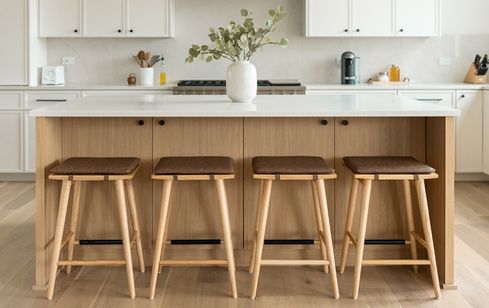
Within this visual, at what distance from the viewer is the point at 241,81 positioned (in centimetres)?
391

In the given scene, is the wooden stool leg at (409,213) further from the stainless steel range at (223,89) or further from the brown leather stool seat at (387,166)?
the stainless steel range at (223,89)

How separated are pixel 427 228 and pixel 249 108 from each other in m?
1.03

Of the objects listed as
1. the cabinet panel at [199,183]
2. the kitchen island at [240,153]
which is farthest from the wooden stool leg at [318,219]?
the cabinet panel at [199,183]

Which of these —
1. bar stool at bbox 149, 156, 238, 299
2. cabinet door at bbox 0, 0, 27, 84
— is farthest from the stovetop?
bar stool at bbox 149, 156, 238, 299

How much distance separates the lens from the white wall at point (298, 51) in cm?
675

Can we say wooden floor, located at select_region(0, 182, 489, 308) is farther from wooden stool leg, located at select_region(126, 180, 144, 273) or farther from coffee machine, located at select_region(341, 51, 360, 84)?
coffee machine, located at select_region(341, 51, 360, 84)

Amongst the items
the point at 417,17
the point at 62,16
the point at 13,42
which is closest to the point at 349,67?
the point at 417,17

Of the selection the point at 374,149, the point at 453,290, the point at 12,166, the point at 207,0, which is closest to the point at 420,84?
the point at 207,0

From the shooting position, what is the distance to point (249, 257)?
3.85m

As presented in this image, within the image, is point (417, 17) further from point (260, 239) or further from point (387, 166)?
point (260, 239)

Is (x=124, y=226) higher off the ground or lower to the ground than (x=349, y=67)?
lower

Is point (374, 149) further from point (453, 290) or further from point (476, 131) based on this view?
point (476, 131)

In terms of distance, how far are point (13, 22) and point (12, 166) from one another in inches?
50.0

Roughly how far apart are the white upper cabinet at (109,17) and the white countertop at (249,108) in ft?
7.75
